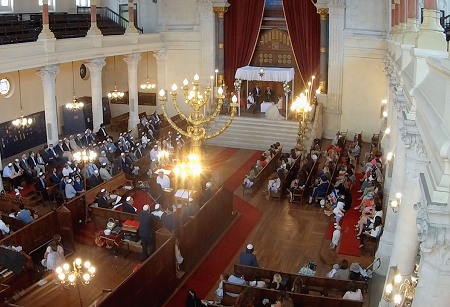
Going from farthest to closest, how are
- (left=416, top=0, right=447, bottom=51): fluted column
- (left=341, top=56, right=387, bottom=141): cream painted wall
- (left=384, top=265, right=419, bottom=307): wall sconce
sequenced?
(left=341, top=56, right=387, bottom=141): cream painted wall, (left=384, top=265, right=419, bottom=307): wall sconce, (left=416, top=0, right=447, bottom=51): fluted column

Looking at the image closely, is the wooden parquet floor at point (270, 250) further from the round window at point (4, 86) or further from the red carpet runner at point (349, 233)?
the round window at point (4, 86)

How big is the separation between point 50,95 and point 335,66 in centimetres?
1273

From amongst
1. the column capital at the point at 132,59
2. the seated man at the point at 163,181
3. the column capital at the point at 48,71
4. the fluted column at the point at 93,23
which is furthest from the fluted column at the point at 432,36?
the column capital at the point at 132,59

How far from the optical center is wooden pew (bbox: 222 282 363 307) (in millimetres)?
10327

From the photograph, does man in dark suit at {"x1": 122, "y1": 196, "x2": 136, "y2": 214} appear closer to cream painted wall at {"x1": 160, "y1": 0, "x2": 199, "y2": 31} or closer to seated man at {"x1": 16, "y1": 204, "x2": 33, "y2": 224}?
seated man at {"x1": 16, "y1": 204, "x2": 33, "y2": 224}

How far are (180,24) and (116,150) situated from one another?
9726 mm

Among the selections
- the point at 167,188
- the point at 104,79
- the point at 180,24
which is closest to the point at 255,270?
the point at 167,188

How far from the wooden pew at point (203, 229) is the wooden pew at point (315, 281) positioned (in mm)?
1978

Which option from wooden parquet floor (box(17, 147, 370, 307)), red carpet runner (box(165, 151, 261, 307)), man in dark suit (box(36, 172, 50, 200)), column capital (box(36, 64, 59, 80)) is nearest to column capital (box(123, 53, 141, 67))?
column capital (box(36, 64, 59, 80))

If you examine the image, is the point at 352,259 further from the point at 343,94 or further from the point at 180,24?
the point at 180,24

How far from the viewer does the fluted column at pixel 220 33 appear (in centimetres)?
2620

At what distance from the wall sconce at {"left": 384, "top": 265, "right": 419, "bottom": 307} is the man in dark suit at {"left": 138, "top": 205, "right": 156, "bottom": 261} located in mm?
5938

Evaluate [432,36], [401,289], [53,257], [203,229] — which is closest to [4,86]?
[53,257]

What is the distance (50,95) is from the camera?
19.7 meters
